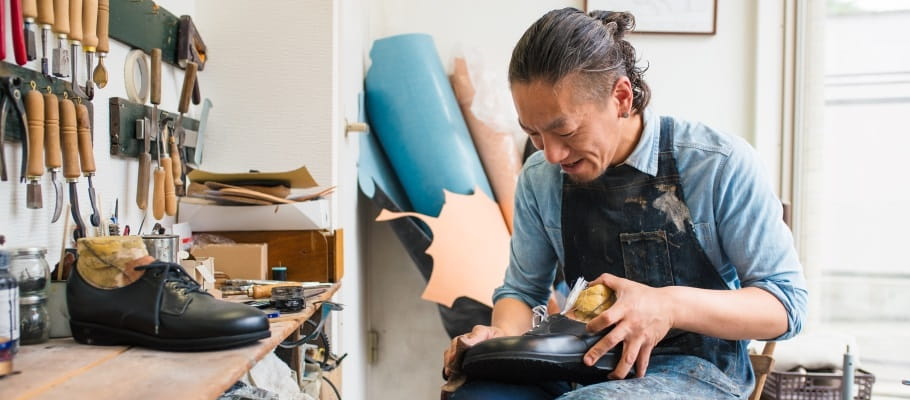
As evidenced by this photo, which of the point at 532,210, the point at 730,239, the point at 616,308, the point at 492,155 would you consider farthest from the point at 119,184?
the point at 492,155

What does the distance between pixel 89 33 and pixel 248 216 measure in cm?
57

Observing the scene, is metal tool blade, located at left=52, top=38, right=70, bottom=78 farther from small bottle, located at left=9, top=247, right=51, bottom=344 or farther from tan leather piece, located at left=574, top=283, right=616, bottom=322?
tan leather piece, located at left=574, top=283, right=616, bottom=322

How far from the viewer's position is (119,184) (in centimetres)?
144

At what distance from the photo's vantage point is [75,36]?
3.87ft

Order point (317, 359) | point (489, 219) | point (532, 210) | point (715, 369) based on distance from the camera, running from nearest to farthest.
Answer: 1. point (715, 369)
2. point (532, 210)
3. point (317, 359)
4. point (489, 219)

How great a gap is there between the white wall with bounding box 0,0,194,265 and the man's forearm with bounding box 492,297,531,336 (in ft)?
2.67

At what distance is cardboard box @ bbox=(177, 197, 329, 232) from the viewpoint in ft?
5.38

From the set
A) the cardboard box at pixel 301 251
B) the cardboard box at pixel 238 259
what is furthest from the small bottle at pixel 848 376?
the cardboard box at pixel 238 259

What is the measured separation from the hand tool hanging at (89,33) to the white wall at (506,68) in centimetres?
158

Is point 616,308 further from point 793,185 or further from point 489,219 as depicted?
point 793,185

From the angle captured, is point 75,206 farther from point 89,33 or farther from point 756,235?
point 756,235

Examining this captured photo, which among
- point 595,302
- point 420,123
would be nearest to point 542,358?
point 595,302

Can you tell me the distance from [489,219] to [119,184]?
51.1 inches

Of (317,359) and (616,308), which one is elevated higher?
(616,308)
